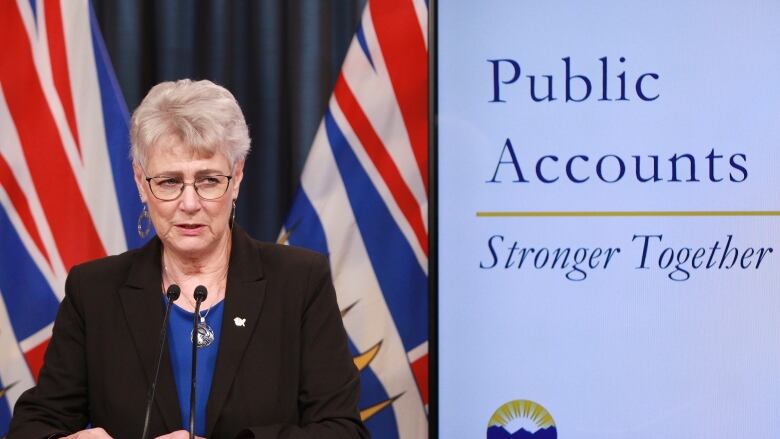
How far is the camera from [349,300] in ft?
9.56

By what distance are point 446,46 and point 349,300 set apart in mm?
824

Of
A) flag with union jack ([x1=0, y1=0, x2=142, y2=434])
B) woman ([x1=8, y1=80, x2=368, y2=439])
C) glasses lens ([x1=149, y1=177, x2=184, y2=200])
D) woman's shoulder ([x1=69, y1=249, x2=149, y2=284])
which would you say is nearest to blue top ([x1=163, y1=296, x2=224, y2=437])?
woman ([x1=8, y1=80, x2=368, y2=439])

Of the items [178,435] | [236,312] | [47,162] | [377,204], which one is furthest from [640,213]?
[47,162]

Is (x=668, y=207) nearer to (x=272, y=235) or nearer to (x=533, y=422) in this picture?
(x=533, y=422)

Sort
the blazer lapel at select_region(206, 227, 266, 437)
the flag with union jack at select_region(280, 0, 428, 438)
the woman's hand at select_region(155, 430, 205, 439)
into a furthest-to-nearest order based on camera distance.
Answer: the flag with union jack at select_region(280, 0, 428, 438) → the blazer lapel at select_region(206, 227, 266, 437) → the woman's hand at select_region(155, 430, 205, 439)

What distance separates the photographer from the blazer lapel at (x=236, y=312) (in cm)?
174

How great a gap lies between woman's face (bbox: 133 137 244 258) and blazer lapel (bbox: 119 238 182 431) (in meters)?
0.10

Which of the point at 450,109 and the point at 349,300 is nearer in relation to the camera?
the point at 450,109

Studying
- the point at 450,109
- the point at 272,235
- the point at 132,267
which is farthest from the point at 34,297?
the point at 450,109

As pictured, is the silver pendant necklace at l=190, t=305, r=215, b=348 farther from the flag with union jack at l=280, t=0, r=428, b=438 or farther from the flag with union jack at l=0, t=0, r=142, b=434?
the flag with union jack at l=0, t=0, r=142, b=434

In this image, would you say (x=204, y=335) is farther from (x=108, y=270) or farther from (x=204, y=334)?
(x=108, y=270)

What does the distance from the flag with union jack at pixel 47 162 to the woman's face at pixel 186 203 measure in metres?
1.18

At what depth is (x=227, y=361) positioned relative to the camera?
1.75 metres

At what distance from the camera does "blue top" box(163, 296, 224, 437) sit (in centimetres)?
176
